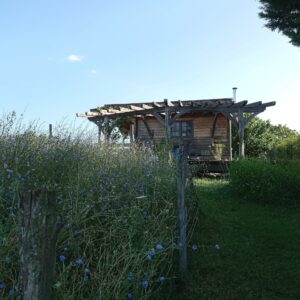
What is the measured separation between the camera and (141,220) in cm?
329

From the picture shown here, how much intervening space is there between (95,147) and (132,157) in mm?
692

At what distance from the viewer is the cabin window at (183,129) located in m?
20.4

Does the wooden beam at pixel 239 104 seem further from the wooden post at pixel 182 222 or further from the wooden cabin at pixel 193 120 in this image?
the wooden post at pixel 182 222

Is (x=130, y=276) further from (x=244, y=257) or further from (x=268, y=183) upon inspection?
(x=268, y=183)

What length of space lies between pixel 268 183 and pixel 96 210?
610 cm

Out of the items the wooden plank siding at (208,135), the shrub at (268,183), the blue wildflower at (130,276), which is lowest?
the blue wildflower at (130,276)

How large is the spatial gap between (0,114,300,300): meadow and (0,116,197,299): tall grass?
0.05ft

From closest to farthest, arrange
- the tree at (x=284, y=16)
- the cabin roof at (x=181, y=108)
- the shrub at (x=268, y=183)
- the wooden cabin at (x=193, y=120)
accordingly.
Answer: the tree at (x=284, y=16), the shrub at (x=268, y=183), the cabin roof at (x=181, y=108), the wooden cabin at (x=193, y=120)

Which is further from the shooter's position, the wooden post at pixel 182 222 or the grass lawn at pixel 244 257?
the wooden post at pixel 182 222

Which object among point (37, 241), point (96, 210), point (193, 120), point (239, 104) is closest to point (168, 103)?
point (239, 104)

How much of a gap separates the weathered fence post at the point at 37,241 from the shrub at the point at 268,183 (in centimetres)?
764

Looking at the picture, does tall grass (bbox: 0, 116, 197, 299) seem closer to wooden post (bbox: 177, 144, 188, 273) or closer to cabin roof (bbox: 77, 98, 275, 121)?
wooden post (bbox: 177, 144, 188, 273)

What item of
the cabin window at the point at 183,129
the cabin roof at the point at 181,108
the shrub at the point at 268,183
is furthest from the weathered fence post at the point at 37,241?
the cabin window at the point at 183,129

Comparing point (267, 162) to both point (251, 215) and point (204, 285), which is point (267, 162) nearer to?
point (251, 215)
